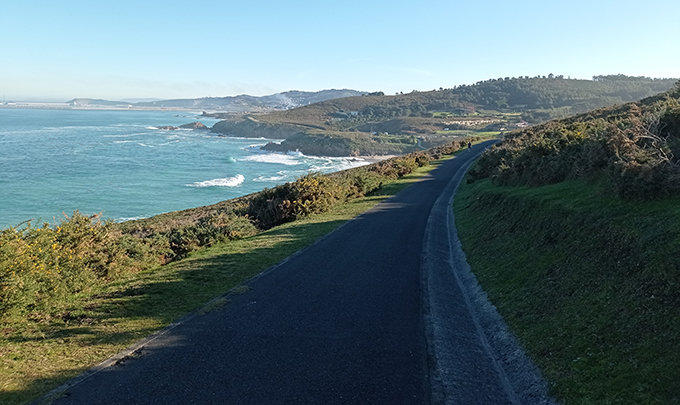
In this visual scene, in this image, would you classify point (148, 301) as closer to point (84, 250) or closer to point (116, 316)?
point (116, 316)

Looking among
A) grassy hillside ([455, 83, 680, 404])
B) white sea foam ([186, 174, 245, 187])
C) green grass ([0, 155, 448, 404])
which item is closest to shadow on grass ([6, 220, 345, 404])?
green grass ([0, 155, 448, 404])

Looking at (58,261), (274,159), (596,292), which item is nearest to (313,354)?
(596,292)

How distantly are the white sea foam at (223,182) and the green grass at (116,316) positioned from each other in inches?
2004

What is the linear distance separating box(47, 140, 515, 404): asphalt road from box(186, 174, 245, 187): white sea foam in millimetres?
55614

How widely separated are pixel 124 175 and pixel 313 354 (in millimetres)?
70978

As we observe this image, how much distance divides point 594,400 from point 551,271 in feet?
16.0

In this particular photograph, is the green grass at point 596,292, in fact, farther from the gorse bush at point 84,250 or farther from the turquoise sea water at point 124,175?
the turquoise sea water at point 124,175

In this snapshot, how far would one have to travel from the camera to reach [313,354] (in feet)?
27.2

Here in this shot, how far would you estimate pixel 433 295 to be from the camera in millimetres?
12109

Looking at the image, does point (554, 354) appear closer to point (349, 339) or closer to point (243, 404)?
point (349, 339)

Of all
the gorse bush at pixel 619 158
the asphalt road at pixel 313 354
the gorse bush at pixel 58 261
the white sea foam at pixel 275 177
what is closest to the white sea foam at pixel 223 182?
the white sea foam at pixel 275 177

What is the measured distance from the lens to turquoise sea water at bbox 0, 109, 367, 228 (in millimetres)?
50062

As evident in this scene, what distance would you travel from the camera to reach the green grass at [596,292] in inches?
247

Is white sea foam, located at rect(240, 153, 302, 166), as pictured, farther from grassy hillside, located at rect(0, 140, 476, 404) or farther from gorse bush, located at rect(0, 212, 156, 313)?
gorse bush, located at rect(0, 212, 156, 313)
